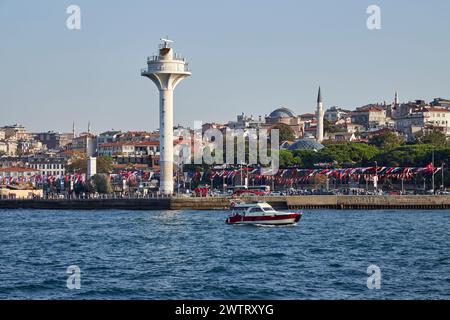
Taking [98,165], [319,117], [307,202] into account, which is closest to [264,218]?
[307,202]

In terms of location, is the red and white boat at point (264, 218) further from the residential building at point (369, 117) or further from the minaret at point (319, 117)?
the residential building at point (369, 117)

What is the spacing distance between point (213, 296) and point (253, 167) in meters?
83.8

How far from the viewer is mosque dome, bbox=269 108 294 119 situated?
598ft

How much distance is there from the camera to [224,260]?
110ft

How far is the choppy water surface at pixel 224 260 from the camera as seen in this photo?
25594mm

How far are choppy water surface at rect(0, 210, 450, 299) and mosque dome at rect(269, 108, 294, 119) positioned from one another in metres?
125

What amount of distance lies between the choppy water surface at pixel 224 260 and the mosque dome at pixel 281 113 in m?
125

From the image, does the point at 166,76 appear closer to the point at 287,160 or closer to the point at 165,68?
the point at 165,68

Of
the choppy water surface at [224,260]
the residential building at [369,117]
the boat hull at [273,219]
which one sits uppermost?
the residential building at [369,117]

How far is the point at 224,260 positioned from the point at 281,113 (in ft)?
496

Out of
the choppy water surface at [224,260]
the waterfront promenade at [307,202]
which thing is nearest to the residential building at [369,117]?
the waterfront promenade at [307,202]

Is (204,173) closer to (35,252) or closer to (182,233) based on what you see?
(182,233)
